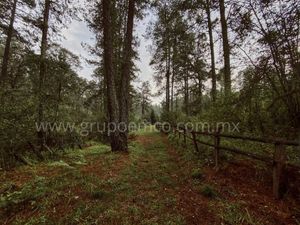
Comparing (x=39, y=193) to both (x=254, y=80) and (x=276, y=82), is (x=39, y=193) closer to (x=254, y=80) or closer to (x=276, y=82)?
(x=254, y=80)

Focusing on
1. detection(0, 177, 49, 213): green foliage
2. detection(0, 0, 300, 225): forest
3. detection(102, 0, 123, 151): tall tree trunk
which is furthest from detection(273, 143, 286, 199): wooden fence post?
detection(102, 0, 123, 151): tall tree trunk

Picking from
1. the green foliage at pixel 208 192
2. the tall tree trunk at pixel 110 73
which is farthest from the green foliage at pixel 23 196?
the tall tree trunk at pixel 110 73

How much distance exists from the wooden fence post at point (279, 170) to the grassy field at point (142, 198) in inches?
7.8

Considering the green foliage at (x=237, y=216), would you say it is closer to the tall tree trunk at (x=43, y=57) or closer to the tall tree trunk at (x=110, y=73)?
the tall tree trunk at (x=110, y=73)

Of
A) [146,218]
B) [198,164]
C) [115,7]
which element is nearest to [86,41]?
[115,7]

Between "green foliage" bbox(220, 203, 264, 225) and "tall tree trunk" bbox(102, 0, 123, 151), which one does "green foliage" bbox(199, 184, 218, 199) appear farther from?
"tall tree trunk" bbox(102, 0, 123, 151)

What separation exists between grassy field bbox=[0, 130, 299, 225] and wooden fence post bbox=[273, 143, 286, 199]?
0.20 m

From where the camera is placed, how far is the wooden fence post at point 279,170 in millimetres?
4004

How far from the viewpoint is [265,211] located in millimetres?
3697

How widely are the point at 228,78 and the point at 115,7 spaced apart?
23.3 ft

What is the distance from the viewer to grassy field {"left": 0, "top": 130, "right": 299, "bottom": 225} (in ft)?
11.6

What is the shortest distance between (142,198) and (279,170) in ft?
8.99

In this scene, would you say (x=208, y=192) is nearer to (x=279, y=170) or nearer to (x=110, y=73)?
(x=279, y=170)

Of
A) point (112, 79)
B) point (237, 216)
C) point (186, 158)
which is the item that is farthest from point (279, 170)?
point (112, 79)
